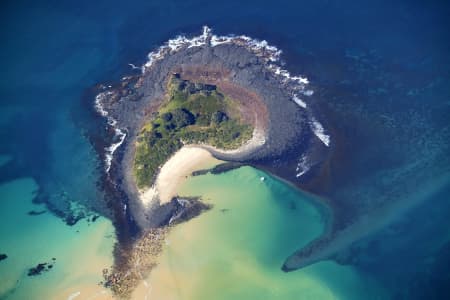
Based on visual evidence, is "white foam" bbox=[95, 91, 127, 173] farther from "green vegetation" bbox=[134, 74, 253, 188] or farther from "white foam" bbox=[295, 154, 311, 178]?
"white foam" bbox=[295, 154, 311, 178]

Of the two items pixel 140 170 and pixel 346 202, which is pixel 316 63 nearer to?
pixel 346 202

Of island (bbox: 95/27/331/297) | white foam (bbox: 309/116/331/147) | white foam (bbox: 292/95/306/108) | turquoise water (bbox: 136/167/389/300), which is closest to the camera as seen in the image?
turquoise water (bbox: 136/167/389/300)

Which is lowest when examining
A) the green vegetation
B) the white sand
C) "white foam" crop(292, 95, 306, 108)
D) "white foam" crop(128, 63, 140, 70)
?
the white sand

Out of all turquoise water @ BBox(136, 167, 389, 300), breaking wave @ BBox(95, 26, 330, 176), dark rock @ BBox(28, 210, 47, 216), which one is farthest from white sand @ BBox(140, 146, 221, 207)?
dark rock @ BBox(28, 210, 47, 216)

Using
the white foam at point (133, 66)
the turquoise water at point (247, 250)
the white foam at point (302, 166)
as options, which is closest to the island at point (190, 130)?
the white foam at point (302, 166)

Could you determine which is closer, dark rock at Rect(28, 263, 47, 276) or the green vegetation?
dark rock at Rect(28, 263, 47, 276)

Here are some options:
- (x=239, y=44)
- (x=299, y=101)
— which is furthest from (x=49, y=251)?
(x=239, y=44)

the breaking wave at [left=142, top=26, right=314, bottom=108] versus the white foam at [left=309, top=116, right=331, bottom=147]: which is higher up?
the breaking wave at [left=142, top=26, right=314, bottom=108]

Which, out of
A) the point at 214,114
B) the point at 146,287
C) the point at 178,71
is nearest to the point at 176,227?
the point at 146,287

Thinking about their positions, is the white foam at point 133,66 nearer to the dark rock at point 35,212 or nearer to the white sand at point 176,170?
the white sand at point 176,170
